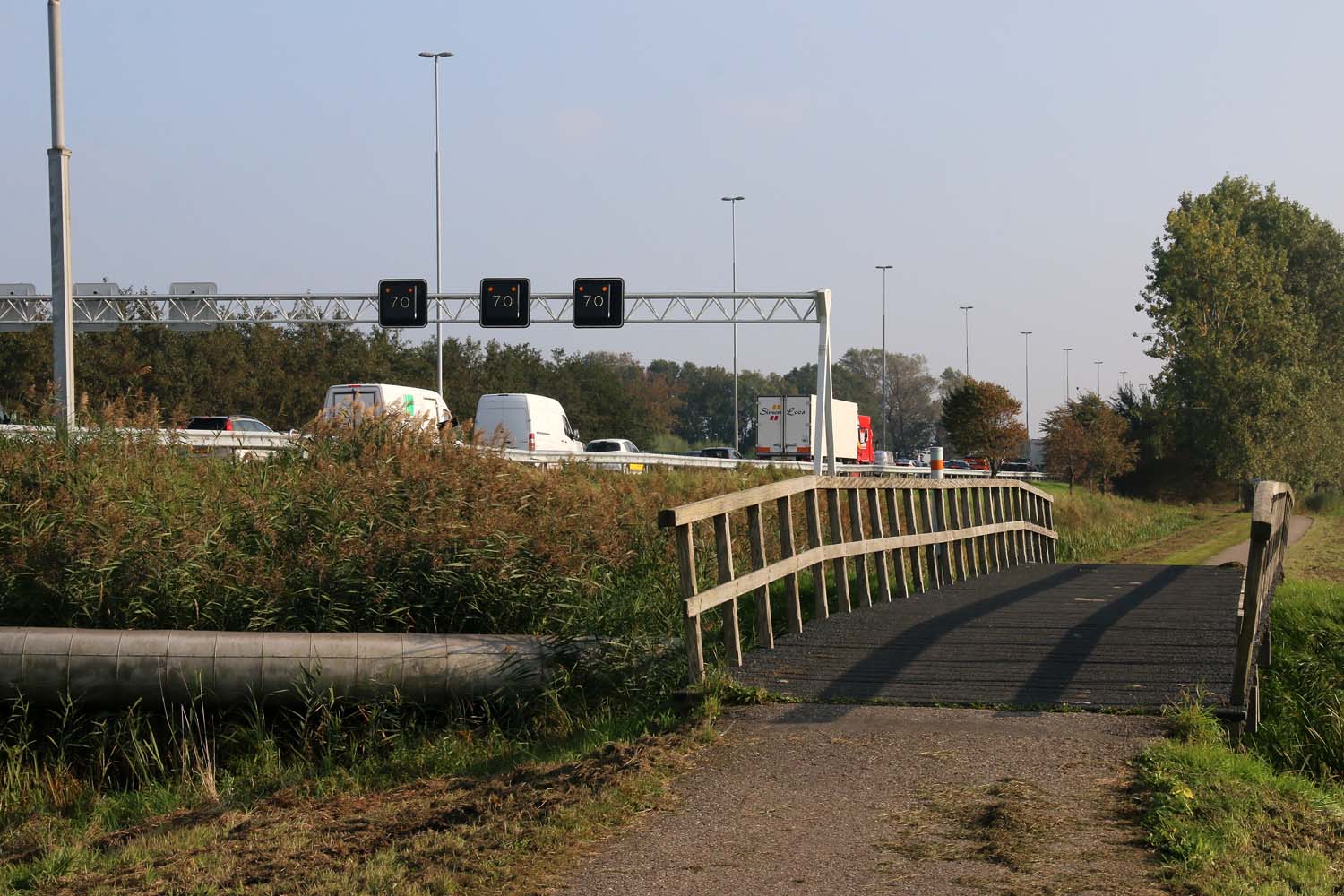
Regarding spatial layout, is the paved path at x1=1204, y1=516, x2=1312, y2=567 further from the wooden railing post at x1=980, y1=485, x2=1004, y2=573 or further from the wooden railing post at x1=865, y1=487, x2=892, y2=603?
the wooden railing post at x1=865, y1=487, x2=892, y2=603

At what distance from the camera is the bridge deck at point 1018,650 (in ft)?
27.5

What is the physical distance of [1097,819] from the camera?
5.91 m

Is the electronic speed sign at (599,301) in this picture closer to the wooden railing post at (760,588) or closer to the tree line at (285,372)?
the tree line at (285,372)

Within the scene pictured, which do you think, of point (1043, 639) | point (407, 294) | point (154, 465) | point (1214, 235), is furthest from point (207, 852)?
point (1214, 235)

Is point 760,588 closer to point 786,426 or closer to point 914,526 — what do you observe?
point 914,526

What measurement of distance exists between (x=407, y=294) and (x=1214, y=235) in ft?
126

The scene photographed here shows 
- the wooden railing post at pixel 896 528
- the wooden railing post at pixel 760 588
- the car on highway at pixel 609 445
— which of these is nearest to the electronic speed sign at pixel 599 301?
the car on highway at pixel 609 445

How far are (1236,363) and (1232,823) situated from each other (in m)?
57.1

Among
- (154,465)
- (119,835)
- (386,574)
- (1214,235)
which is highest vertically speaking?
(1214,235)

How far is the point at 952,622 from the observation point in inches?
443

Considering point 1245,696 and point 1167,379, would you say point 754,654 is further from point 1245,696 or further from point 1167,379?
point 1167,379

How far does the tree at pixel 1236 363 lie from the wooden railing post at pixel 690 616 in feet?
179

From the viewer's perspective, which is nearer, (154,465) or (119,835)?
(119,835)

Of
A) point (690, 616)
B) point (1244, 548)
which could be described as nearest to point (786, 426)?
point (1244, 548)
